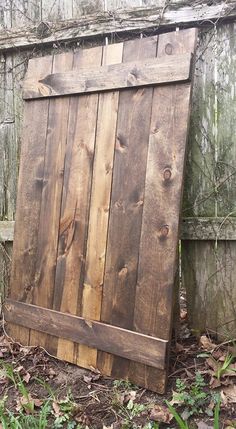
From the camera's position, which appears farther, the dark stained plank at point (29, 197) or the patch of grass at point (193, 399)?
the dark stained plank at point (29, 197)

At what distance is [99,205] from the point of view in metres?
2.17

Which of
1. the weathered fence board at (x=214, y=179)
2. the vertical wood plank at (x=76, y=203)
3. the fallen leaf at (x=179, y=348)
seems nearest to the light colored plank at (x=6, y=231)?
the vertical wood plank at (x=76, y=203)

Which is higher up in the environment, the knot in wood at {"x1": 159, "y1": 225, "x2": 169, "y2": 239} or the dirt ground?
the knot in wood at {"x1": 159, "y1": 225, "x2": 169, "y2": 239}

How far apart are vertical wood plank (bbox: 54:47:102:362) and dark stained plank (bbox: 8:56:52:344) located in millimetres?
217

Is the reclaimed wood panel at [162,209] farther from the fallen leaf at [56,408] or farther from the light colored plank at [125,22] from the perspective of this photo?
the fallen leaf at [56,408]

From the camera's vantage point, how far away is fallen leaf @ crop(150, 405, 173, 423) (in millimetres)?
1774

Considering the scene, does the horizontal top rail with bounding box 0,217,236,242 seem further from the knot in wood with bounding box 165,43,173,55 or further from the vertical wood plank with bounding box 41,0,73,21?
the vertical wood plank with bounding box 41,0,73,21

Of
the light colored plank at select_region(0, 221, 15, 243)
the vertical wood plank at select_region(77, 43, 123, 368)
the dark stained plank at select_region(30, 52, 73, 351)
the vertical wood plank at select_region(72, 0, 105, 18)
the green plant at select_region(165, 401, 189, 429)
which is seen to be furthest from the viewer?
the light colored plank at select_region(0, 221, 15, 243)

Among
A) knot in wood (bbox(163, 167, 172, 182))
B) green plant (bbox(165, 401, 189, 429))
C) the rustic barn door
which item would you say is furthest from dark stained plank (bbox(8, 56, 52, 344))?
green plant (bbox(165, 401, 189, 429))

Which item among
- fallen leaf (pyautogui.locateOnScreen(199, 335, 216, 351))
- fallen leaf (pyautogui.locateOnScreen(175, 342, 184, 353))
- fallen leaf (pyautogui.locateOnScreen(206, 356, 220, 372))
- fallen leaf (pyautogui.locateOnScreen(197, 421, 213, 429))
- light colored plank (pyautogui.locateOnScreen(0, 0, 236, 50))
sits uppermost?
light colored plank (pyautogui.locateOnScreen(0, 0, 236, 50))

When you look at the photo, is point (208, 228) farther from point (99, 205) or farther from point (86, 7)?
point (86, 7)

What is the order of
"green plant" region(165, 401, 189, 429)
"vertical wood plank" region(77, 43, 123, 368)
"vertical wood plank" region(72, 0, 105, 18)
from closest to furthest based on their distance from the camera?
1. "green plant" region(165, 401, 189, 429)
2. "vertical wood plank" region(77, 43, 123, 368)
3. "vertical wood plank" region(72, 0, 105, 18)

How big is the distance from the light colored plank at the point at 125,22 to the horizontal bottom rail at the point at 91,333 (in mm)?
1833

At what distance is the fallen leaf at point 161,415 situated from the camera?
1.77 m
